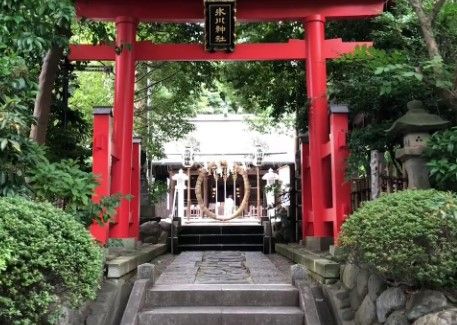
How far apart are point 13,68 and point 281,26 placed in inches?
330

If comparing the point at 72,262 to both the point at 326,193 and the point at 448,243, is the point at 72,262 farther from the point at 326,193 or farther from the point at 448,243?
the point at 326,193

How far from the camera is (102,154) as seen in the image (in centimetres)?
718

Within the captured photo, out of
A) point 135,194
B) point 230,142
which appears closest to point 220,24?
point 135,194

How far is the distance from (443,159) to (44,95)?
542 centimetres

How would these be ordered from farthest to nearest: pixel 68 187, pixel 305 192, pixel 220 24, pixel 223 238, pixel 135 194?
pixel 223 238, pixel 305 192, pixel 135 194, pixel 220 24, pixel 68 187

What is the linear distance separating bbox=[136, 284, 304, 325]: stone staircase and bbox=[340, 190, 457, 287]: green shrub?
1.40m

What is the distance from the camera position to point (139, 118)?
16094mm

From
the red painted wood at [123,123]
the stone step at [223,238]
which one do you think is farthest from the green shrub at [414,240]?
the stone step at [223,238]

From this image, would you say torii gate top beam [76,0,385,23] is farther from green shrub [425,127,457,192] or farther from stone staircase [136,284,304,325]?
stone staircase [136,284,304,325]

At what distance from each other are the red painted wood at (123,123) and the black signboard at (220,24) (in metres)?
1.35

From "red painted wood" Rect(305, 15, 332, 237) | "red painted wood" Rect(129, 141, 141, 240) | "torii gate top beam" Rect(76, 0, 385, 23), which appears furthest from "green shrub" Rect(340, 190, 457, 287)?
"red painted wood" Rect(129, 141, 141, 240)

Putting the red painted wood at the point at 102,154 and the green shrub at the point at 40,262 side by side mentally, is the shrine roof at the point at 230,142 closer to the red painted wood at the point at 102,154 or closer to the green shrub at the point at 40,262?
the red painted wood at the point at 102,154

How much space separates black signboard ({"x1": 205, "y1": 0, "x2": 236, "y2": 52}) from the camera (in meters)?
8.84

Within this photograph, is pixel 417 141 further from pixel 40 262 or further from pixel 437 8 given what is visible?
pixel 40 262
